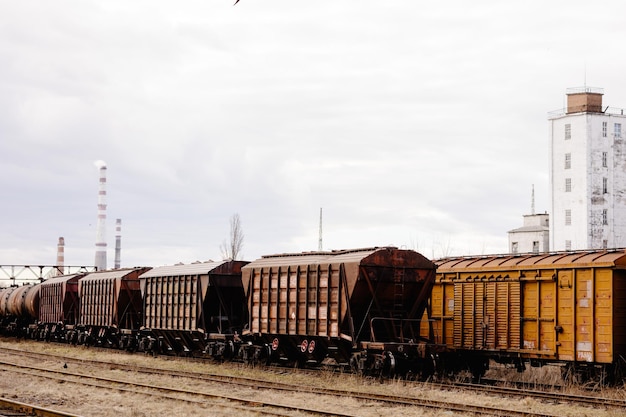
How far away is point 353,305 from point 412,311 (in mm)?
1988

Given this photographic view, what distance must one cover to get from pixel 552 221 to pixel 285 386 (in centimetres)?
8490

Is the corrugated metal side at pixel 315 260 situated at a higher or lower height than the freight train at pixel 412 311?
higher

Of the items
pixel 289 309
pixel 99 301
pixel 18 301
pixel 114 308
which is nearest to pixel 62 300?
pixel 99 301

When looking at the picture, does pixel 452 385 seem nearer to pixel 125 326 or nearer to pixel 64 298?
pixel 125 326

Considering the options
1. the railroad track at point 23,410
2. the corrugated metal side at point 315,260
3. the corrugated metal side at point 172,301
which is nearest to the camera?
the railroad track at point 23,410

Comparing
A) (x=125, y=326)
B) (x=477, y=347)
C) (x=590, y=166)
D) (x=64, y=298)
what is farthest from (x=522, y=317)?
(x=590, y=166)

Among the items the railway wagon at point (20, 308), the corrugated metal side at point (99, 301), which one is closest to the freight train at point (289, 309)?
the corrugated metal side at point (99, 301)

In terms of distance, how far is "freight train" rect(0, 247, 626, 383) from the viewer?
2331 cm

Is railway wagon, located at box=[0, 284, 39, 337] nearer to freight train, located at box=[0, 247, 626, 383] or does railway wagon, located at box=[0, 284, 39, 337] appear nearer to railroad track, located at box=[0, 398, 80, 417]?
freight train, located at box=[0, 247, 626, 383]

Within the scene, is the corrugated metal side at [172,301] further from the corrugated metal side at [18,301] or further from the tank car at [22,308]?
the corrugated metal side at [18,301]

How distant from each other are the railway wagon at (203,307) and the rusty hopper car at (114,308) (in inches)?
180

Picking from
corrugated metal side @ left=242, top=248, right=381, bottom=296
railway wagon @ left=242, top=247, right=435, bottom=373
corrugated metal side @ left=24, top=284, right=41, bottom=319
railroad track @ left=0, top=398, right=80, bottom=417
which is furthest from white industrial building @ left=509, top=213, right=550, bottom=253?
railroad track @ left=0, top=398, right=80, bottom=417

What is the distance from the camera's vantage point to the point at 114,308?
134 feet

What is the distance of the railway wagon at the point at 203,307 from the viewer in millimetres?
32156
